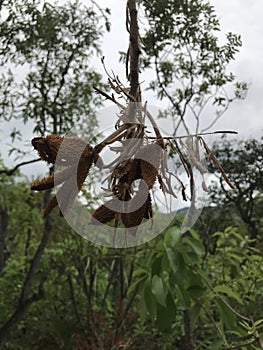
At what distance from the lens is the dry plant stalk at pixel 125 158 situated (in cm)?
35

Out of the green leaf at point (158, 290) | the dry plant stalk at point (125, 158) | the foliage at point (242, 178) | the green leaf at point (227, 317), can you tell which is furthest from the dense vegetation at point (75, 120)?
the dry plant stalk at point (125, 158)

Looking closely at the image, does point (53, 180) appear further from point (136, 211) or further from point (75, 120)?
point (75, 120)

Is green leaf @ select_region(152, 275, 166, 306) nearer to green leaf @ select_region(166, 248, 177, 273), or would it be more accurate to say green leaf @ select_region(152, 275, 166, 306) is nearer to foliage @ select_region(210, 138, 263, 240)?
green leaf @ select_region(166, 248, 177, 273)

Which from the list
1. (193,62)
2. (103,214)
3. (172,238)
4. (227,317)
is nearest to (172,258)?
(172,238)

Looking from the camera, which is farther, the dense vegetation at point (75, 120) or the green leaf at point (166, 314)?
the dense vegetation at point (75, 120)

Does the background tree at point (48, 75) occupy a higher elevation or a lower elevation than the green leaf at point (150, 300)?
higher

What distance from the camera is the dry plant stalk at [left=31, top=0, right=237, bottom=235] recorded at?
35 cm

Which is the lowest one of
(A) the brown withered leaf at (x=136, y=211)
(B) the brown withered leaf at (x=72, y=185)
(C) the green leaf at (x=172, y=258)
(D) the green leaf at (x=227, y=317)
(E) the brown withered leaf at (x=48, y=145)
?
(D) the green leaf at (x=227, y=317)

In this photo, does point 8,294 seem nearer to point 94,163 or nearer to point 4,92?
point 4,92

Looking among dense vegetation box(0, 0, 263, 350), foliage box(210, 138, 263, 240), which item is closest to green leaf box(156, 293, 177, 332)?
dense vegetation box(0, 0, 263, 350)

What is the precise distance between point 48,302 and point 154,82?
1.35 metres

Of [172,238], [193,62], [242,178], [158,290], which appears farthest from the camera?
[242,178]

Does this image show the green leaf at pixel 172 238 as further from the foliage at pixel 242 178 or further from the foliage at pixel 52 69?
the foliage at pixel 242 178

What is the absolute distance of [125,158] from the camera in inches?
13.8
